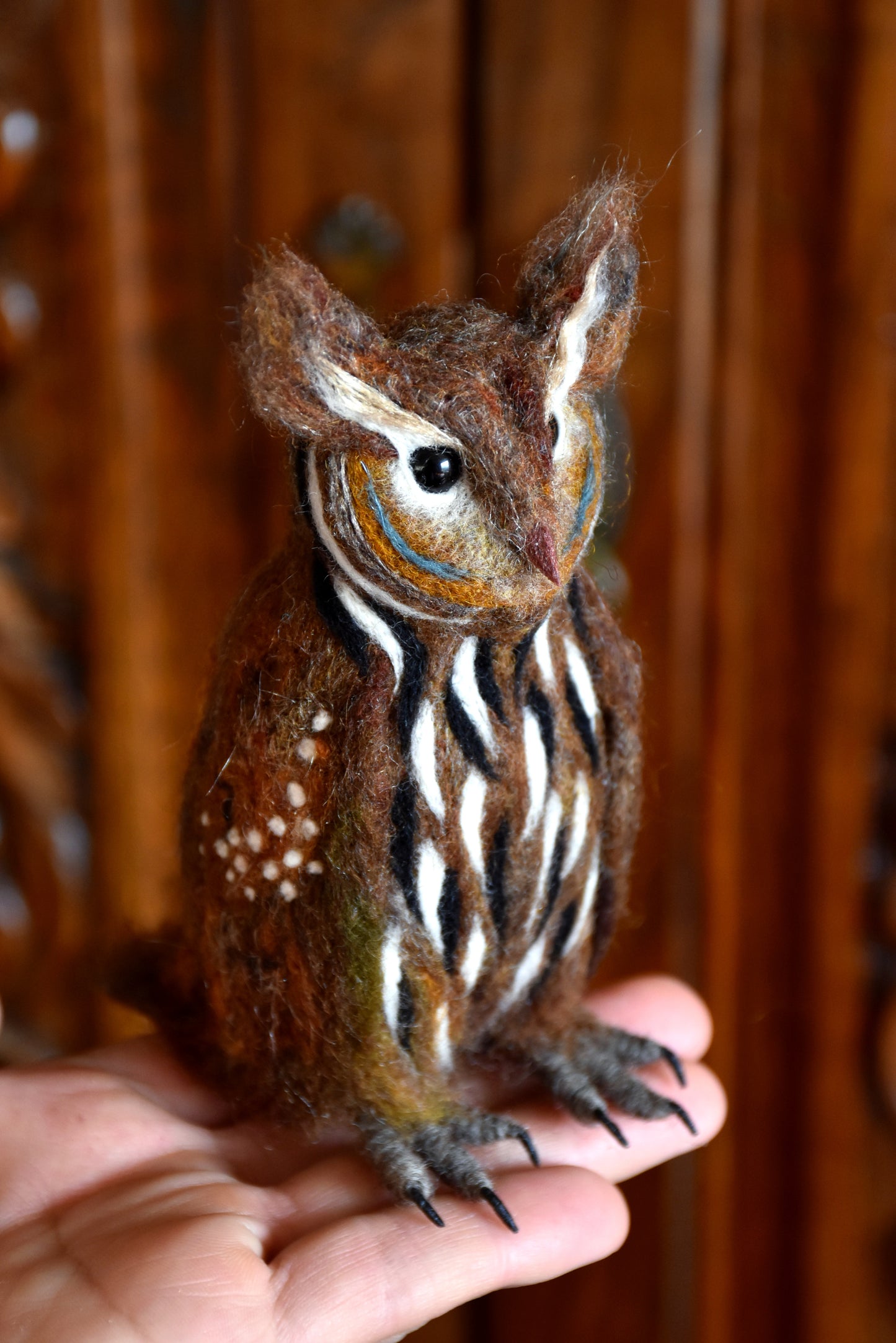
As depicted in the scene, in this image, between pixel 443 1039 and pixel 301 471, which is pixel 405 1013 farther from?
pixel 301 471

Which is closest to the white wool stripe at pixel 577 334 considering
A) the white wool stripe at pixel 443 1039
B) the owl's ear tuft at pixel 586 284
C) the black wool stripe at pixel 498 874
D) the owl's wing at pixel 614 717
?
the owl's ear tuft at pixel 586 284

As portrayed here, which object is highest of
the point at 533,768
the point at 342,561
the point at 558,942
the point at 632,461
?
the point at 632,461

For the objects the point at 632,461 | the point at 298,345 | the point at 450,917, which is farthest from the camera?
the point at 632,461

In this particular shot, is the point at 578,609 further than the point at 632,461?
No

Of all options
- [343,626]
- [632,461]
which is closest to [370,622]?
[343,626]

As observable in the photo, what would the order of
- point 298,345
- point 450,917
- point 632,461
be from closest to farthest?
1. point 298,345
2. point 450,917
3. point 632,461

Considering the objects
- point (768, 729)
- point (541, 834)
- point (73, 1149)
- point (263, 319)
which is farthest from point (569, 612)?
point (768, 729)

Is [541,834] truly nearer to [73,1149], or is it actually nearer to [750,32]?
[73,1149]
